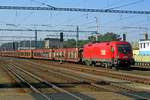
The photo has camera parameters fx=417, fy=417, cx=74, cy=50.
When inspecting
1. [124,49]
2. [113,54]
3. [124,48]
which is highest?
[124,48]

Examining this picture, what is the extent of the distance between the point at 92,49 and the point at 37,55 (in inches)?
1892

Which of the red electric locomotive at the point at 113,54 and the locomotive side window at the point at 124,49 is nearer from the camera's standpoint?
the red electric locomotive at the point at 113,54

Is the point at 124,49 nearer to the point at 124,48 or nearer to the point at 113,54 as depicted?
the point at 124,48

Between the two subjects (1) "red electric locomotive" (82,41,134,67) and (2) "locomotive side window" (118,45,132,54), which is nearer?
(1) "red electric locomotive" (82,41,134,67)

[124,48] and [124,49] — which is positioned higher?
[124,48]

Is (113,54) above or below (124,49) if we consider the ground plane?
below

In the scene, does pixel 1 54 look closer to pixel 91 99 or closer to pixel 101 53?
pixel 101 53

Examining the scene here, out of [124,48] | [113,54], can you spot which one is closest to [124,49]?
[124,48]

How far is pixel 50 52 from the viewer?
3501 inches

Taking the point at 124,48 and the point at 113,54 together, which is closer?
the point at 124,48

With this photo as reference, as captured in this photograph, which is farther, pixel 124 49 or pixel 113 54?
pixel 113 54

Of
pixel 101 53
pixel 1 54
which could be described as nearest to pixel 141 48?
pixel 101 53

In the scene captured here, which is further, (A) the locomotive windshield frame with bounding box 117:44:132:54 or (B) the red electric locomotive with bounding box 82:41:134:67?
(A) the locomotive windshield frame with bounding box 117:44:132:54

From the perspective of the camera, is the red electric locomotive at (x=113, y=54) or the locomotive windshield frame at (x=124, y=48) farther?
the locomotive windshield frame at (x=124, y=48)
